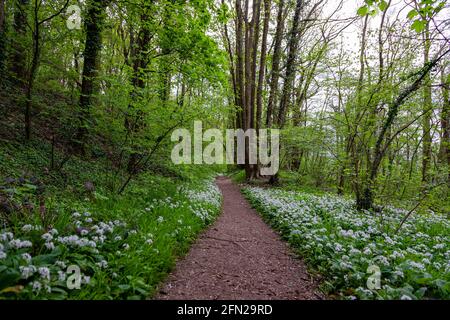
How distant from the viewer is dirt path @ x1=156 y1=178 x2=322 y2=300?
10.6 feet

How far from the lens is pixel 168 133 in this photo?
5922mm

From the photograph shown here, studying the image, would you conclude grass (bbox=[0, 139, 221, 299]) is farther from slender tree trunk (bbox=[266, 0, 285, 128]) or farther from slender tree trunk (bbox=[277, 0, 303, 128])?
slender tree trunk (bbox=[266, 0, 285, 128])

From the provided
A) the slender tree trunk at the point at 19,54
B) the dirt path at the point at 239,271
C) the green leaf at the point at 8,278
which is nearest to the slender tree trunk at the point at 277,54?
the dirt path at the point at 239,271

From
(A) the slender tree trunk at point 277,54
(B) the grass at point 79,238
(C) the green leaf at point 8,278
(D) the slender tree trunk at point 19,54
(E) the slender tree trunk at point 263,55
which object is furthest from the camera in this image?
(E) the slender tree trunk at point 263,55

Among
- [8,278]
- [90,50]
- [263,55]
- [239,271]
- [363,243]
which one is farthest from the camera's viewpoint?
[263,55]

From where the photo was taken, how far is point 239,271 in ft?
12.8

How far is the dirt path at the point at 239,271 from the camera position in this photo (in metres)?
3.23

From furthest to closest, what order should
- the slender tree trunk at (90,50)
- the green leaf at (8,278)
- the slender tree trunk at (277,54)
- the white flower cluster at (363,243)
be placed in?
the slender tree trunk at (277,54), the slender tree trunk at (90,50), the white flower cluster at (363,243), the green leaf at (8,278)

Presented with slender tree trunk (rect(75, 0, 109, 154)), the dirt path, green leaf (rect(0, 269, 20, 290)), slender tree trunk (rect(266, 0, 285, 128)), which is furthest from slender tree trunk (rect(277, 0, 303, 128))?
green leaf (rect(0, 269, 20, 290))

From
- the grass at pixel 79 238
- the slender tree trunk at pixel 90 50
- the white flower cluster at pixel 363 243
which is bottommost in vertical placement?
the white flower cluster at pixel 363 243

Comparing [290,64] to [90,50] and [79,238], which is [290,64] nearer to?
[90,50]

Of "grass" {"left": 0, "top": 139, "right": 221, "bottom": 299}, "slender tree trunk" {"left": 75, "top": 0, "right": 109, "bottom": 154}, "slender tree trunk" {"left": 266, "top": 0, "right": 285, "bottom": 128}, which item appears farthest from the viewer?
"slender tree trunk" {"left": 266, "top": 0, "right": 285, "bottom": 128}

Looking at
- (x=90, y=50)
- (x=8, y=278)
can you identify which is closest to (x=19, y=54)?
(x=90, y=50)

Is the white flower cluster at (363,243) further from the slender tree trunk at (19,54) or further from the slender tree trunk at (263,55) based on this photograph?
the slender tree trunk at (19,54)
